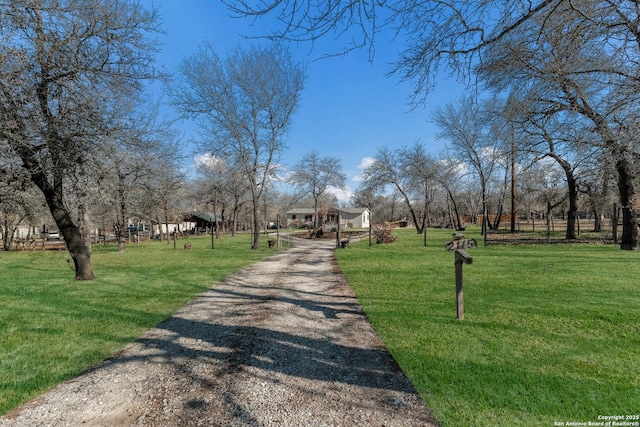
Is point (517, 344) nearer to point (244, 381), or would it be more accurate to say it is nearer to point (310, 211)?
point (244, 381)

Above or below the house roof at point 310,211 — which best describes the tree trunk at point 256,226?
below

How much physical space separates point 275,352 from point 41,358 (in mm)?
2727

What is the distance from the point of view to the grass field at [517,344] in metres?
2.39

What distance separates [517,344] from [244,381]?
3.19 metres

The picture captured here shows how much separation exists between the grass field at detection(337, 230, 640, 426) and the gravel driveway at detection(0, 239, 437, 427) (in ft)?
1.22

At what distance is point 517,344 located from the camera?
11.7 ft

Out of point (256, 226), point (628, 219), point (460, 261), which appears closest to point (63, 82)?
point (460, 261)

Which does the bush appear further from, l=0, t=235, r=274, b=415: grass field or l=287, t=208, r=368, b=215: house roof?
l=287, t=208, r=368, b=215: house roof

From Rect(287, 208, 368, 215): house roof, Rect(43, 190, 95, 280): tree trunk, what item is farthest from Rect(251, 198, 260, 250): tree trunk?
Rect(287, 208, 368, 215): house roof

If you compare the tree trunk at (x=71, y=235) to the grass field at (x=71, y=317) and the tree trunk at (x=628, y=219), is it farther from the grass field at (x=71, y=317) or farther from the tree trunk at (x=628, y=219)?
the tree trunk at (x=628, y=219)

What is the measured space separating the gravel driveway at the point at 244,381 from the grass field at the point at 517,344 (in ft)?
1.22

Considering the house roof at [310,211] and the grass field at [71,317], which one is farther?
the house roof at [310,211]

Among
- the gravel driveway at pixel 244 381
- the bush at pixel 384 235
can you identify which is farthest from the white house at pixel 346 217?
the gravel driveway at pixel 244 381

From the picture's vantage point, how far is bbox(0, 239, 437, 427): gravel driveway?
2330 mm
